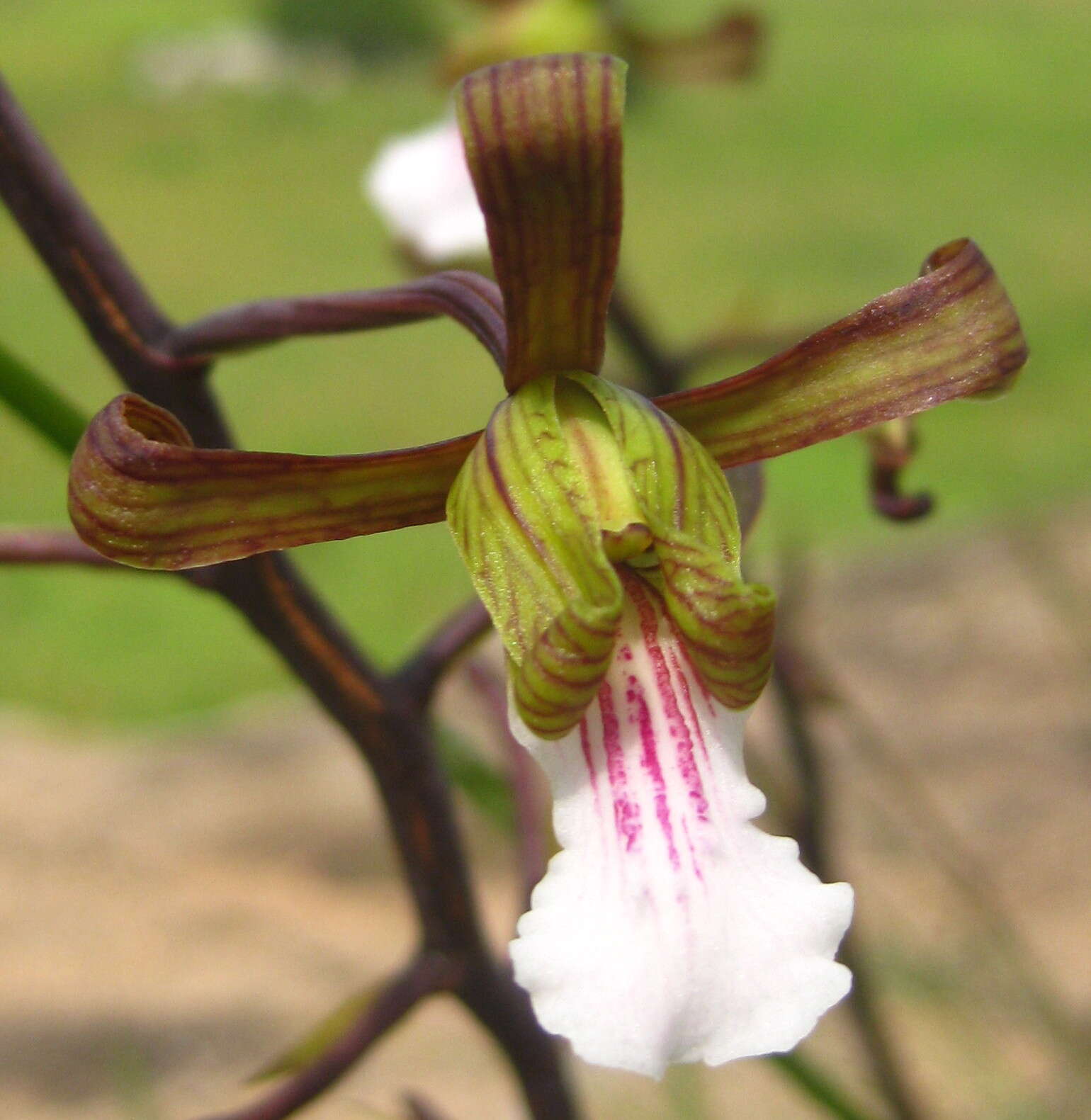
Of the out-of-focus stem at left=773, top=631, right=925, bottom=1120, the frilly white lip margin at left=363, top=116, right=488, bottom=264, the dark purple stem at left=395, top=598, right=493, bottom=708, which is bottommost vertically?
the out-of-focus stem at left=773, top=631, right=925, bottom=1120

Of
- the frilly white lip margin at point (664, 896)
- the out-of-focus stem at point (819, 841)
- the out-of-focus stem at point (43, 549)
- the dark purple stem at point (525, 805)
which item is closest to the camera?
the frilly white lip margin at point (664, 896)

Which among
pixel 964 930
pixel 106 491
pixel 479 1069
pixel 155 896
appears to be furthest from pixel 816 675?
pixel 155 896

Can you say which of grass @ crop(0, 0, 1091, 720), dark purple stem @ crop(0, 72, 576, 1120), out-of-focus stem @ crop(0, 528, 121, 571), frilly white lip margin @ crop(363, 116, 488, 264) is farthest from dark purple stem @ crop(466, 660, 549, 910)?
grass @ crop(0, 0, 1091, 720)

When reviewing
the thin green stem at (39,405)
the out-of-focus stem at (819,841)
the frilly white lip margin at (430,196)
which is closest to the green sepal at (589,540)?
the thin green stem at (39,405)

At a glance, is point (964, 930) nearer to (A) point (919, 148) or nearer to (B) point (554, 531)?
(B) point (554, 531)

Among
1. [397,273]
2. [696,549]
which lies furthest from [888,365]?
[397,273]

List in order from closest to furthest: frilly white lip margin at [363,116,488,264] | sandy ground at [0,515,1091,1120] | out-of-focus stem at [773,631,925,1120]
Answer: out-of-focus stem at [773,631,925,1120] < frilly white lip margin at [363,116,488,264] < sandy ground at [0,515,1091,1120]

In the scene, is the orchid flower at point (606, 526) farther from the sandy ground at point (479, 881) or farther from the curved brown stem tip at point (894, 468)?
the sandy ground at point (479, 881)

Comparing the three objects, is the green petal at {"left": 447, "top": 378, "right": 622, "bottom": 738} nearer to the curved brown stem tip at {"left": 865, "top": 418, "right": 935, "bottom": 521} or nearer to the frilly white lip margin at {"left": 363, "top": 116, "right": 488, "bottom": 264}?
the curved brown stem tip at {"left": 865, "top": 418, "right": 935, "bottom": 521}
